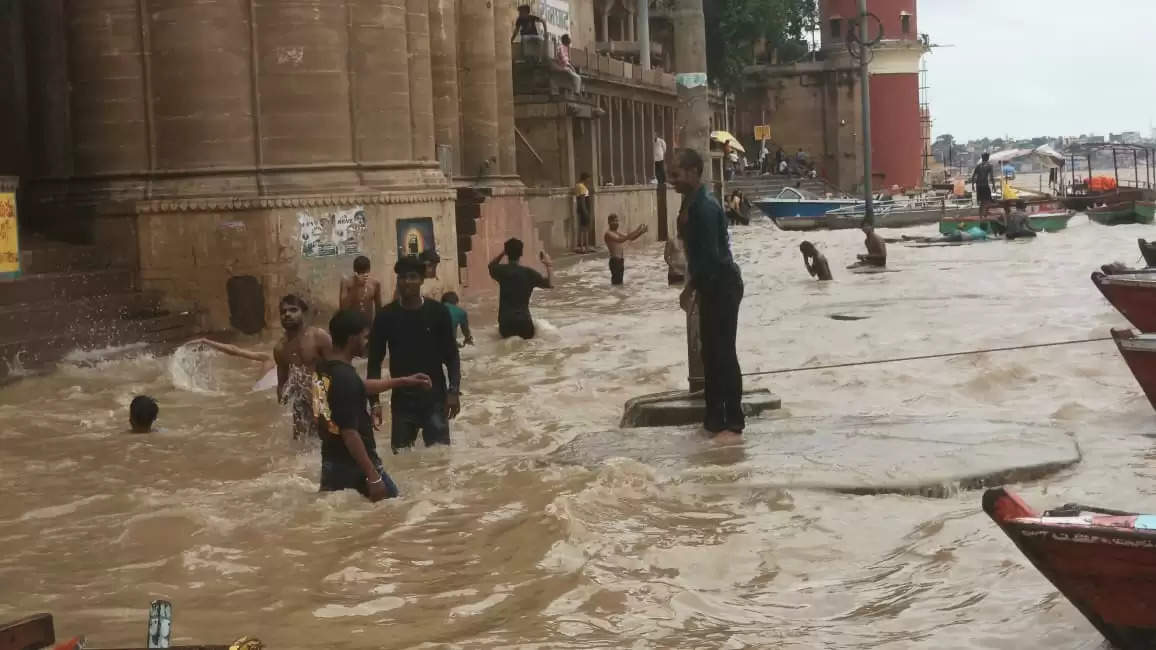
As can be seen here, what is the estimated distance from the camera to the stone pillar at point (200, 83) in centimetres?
1881

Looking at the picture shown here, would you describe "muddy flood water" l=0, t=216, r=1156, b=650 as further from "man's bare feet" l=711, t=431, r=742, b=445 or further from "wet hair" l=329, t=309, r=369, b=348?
"wet hair" l=329, t=309, r=369, b=348

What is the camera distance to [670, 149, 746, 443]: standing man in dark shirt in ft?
32.9

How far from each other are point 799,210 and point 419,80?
3327 cm

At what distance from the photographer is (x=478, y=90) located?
91.0 feet

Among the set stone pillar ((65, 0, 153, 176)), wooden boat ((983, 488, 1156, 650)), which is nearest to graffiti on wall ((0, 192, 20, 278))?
stone pillar ((65, 0, 153, 176))

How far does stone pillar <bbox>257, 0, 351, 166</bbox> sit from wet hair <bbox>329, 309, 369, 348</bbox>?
1119cm

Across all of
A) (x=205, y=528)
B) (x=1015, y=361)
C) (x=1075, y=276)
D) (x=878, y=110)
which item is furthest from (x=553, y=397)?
(x=878, y=110)

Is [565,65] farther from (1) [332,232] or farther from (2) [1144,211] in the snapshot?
(2) [1144,211]

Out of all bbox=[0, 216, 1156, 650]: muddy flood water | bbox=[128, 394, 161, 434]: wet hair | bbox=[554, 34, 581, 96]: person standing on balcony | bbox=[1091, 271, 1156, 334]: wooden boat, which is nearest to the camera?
bbox=[0, 216, 1156, 650]: muddy flood water

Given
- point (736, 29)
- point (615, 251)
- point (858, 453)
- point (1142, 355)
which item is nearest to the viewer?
point (858, 453)

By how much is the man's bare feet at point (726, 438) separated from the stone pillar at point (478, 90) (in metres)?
18.0

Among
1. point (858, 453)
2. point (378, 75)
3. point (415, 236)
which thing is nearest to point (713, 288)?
point (858, 453)

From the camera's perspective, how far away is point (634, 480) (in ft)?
30.5

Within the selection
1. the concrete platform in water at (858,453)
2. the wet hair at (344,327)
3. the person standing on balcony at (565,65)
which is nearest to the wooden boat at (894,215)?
the person standing on balcony at (565,65)
